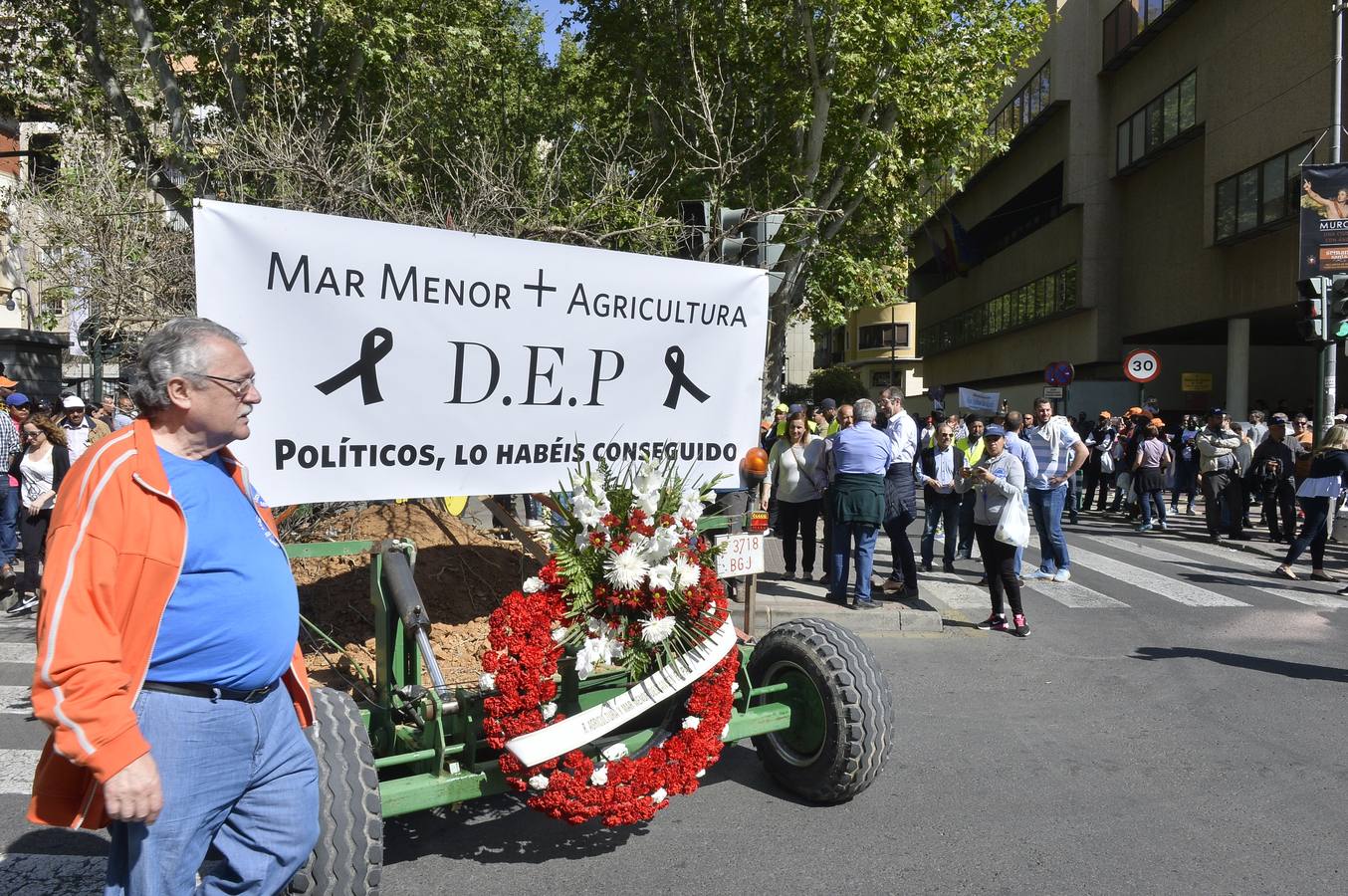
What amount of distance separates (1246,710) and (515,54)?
2076 cm

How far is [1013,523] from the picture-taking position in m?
7.97

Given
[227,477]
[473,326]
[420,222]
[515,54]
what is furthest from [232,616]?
[515,54]

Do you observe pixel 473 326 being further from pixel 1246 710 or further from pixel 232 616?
pixel 1246 710

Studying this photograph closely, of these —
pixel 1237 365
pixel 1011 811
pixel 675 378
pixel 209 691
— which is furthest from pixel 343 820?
pixel 1237 365

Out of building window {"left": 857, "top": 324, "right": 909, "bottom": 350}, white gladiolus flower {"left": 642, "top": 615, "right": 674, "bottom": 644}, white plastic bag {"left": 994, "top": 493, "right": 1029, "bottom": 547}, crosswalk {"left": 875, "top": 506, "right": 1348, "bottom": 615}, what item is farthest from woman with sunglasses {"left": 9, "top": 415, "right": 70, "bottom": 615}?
building window {"left": 857, "top": 324, "right": 909, "bottom": 350}

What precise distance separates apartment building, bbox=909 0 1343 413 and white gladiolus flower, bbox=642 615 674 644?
20384mm

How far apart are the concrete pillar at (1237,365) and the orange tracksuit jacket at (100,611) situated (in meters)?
25.9

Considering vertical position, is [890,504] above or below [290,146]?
below

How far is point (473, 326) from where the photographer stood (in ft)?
15.2

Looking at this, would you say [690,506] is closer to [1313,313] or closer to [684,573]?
[684,573]

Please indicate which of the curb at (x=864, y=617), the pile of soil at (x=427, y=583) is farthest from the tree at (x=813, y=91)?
the pile of soil at (x=427, y=583)

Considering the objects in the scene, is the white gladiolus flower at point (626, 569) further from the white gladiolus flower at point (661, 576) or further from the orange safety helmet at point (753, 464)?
the orange safety helmet at point (753, 464)

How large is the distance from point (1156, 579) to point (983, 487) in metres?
4.18

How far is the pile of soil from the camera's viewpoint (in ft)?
22.0
